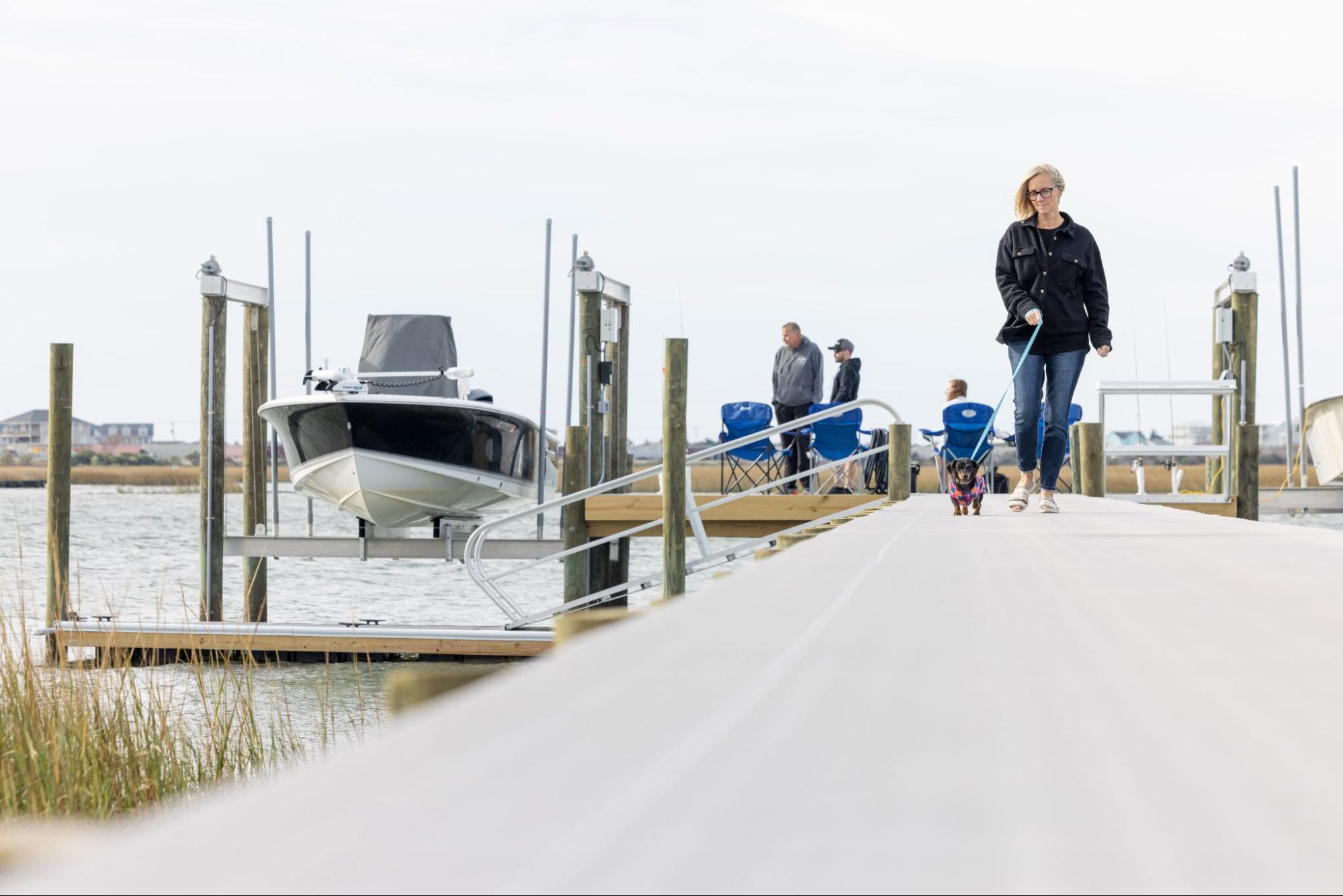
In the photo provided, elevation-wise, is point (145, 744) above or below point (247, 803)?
below

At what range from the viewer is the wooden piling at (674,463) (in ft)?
25.3

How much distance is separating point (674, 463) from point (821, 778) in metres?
→ 7.27

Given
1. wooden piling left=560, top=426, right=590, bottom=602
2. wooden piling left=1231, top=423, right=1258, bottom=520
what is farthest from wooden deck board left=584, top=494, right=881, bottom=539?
wooden piling left=1231, top=423, right=1258, bottom=520

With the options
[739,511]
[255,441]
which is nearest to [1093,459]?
[739,511]

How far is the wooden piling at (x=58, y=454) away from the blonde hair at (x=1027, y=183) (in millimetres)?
7305

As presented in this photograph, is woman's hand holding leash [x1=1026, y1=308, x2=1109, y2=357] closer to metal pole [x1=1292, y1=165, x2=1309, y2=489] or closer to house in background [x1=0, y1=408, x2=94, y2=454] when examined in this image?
metal pole [x1=1292, y1=165, x2=1309, y2=489]

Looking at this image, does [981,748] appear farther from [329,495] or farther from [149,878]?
[329,495]

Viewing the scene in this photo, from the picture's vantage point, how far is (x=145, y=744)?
168 inches

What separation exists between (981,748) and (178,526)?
128 feet

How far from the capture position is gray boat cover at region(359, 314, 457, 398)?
1291cm

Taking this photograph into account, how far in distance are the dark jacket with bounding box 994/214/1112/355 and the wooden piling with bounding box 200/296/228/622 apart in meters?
7.69

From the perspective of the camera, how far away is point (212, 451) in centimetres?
1149

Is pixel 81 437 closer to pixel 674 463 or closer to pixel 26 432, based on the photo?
pixel 26 432

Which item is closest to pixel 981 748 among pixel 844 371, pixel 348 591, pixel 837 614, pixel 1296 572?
pixel 837 614
